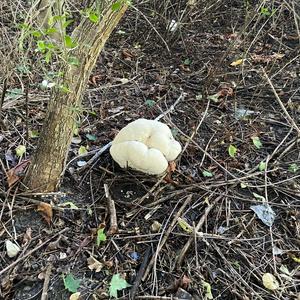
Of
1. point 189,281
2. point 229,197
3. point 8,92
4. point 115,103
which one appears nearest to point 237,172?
point 229,197

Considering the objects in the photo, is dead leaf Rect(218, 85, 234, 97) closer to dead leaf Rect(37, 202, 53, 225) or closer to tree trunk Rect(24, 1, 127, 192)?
tree trunk Rect(24, 1, 127, 192)

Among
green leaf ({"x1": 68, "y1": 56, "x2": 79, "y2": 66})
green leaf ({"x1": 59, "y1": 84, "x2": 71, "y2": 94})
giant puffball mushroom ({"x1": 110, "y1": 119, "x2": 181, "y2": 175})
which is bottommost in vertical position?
giant puffball mushroom ({"x1": 110, "y1": 119, "x2": 181, "y2": 175})

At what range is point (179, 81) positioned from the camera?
141 inches

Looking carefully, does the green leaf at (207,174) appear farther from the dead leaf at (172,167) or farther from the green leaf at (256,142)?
the green leaf at (256,142)

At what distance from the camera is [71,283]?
197 cm

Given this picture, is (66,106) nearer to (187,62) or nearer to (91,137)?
(91,137)

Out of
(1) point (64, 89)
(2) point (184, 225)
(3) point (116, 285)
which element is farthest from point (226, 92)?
(3) point (116, 285)

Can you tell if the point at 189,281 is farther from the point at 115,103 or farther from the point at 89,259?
the point at 115,103

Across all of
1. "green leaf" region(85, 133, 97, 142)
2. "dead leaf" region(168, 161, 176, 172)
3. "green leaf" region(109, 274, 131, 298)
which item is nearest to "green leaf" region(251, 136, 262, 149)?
"dead leaf" region(168, 161, 176, 172)

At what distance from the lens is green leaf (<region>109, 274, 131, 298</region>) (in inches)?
Result: 76.2

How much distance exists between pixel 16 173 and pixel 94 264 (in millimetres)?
703

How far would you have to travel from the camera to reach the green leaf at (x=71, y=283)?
1.95m

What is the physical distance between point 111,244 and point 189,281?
44 centimetres

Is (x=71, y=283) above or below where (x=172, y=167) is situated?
below
